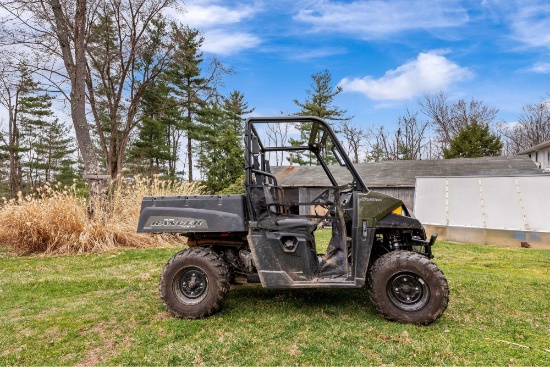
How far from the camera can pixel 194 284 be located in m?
3.55

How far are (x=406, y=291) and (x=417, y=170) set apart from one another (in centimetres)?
1550

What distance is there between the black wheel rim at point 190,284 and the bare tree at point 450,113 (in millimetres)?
31927

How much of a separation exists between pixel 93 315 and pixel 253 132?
97.8 inches

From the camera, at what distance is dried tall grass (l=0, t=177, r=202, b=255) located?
7.17 m

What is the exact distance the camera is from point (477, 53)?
1576 cm

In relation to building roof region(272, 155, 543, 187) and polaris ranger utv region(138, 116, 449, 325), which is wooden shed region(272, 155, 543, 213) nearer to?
building roof region(272, 155, 543, 187)

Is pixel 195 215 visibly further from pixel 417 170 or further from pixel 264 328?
pixel 417 170

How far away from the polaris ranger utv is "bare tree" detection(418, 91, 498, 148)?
31.1 m

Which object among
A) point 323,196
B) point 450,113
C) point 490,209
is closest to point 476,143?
point 450,113

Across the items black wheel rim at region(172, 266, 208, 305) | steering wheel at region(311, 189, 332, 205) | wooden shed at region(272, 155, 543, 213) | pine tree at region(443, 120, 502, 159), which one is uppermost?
pine tree at region(443, 120, 502, 159)

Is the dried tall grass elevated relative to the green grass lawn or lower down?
elevated

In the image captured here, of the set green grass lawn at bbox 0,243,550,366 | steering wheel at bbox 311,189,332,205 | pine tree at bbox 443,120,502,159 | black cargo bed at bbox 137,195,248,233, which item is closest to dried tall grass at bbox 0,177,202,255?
green grass lawn at bbox 0,243,550,366

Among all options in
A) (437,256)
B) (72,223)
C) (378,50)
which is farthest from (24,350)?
(378,50)

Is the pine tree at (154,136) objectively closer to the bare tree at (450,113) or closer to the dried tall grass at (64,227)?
the dried tall grass at (64,227)
